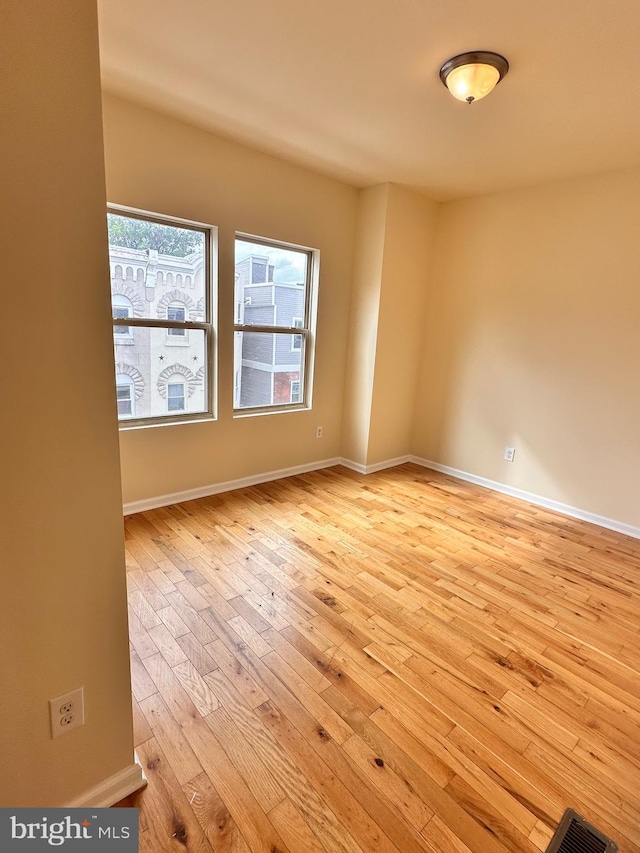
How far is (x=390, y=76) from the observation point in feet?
6.86

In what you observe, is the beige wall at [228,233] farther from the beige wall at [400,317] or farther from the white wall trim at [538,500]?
the white wall trim at [538,500]

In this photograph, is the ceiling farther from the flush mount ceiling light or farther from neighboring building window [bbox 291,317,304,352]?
neighboring building window [bbox 291,317,304,352]

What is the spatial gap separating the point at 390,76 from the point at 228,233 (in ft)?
4.91

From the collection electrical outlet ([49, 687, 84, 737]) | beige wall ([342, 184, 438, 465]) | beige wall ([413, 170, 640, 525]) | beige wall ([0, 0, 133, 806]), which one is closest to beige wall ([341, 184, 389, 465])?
beige wall ([342, 184, 438, 465])

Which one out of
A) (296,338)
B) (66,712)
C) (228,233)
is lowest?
(66,712)

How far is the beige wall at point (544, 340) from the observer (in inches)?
122

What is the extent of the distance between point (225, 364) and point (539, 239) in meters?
2.80

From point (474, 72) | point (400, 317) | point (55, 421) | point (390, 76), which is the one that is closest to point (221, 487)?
point (400, 317)

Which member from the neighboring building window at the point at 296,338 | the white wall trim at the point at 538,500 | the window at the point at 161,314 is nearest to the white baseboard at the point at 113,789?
the window at the point at 161,314

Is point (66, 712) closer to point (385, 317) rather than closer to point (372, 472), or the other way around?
point (372, 472)

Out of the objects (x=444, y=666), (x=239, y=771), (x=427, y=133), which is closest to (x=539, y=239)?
(x=427, y=133)

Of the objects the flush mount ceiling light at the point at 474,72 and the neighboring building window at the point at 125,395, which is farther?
the neighboring building window at the point at 125,395

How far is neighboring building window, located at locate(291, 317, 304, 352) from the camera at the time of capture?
12.5 ft

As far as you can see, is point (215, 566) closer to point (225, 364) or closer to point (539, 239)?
point (225, 364)
